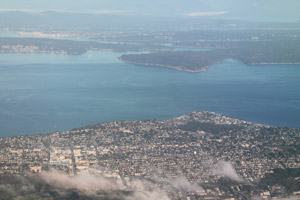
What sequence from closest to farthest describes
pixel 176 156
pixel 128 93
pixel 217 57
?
pixel 176 156 → pixel 128 93 → pixel 217 57

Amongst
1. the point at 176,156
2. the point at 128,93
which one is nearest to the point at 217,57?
the point at 128,93

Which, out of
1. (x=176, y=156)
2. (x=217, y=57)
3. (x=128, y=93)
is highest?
(x=217, y=57)

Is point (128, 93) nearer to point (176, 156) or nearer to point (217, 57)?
point (176, 156)

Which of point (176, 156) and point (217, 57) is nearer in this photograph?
point (176, 156)

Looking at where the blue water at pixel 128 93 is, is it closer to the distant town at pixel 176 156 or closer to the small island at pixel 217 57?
the small island at pixel 217 57

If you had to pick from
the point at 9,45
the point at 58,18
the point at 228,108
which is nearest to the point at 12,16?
the point at 58,18

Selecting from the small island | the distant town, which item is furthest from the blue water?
the distant town

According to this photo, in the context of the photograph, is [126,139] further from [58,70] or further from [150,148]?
[58,70]
